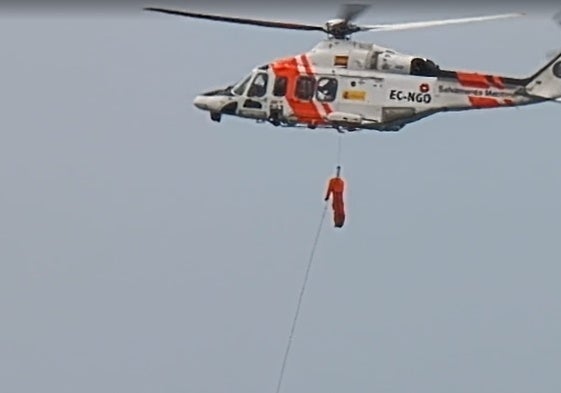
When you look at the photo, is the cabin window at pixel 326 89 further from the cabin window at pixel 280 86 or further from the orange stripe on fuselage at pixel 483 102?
the orange stripe on fuselage at pixel 483 102

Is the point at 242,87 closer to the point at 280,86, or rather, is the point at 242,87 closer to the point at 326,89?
the point at 280,86

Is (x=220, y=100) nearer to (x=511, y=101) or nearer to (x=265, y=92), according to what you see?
(x=265, y=92)

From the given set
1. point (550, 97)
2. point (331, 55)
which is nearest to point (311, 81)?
point (331, 55)

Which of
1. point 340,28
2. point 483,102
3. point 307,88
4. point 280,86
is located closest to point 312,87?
point 307,88

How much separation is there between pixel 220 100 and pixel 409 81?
416 centimetres

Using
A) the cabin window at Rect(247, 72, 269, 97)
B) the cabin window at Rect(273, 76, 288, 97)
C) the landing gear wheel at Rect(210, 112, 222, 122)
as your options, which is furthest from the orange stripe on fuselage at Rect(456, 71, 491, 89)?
the landing gear wheel at Rect(210, 112, 222, 122)

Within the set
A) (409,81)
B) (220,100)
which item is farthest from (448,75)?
(220,100)

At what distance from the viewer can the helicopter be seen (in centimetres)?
5919

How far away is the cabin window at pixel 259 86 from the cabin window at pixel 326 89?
50.5 inches

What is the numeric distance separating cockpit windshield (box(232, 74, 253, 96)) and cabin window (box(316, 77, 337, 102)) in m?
1.75

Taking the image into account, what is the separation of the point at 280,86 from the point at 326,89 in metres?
1.06

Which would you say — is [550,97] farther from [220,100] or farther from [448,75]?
[220,100]

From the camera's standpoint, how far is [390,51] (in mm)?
59781

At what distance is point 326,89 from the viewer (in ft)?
198
